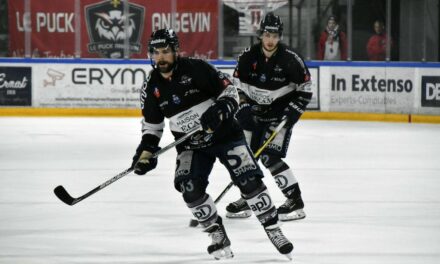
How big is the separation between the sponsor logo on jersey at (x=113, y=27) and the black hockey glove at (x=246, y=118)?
753cm

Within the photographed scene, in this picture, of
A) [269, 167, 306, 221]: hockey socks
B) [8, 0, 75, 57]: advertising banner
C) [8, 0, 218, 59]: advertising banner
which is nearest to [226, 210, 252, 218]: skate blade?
[269, 167, 306, 221]: hockey socks

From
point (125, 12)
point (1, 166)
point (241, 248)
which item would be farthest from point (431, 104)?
point (241, 248)

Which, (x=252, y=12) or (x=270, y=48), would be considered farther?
(x=252, y=12)

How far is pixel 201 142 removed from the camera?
199 inches

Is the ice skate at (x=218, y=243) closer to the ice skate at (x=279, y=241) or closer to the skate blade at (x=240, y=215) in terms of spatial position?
the ice skate at (x=279, y=241)

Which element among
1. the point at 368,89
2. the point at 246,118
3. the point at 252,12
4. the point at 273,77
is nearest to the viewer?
the point at 273,77

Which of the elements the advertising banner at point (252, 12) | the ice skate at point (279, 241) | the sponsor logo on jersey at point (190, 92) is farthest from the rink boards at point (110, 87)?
the sponsor logo on jersey at point (190, 92)

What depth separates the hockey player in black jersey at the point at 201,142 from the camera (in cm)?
498

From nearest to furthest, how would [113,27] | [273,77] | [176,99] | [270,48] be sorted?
[176,99] < [270,48] < [273,77] < [113,27]

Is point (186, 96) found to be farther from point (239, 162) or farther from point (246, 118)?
point (246, 118)

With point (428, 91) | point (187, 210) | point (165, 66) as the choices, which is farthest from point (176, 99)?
point (428, 91)

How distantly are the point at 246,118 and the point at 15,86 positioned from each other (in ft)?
25.3

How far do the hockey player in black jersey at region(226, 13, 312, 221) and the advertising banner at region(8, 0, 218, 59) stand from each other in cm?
734

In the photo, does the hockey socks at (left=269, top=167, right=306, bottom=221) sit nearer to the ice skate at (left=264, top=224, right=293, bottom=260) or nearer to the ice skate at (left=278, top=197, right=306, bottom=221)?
the ice skate at (left=278, top=197, right=306, bottom=221)
